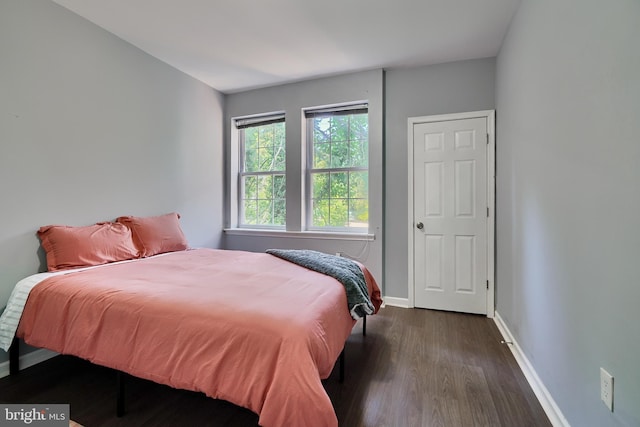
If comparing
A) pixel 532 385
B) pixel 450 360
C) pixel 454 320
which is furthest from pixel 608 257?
pixel 454 320

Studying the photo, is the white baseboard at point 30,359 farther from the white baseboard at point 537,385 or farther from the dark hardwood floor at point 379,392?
the white baseboard at point 537,385

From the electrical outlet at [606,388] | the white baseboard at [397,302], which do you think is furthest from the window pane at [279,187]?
the electrical outlet at [606,388]

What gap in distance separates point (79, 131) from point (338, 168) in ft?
8.12

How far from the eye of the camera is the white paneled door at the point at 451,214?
285 centimetres

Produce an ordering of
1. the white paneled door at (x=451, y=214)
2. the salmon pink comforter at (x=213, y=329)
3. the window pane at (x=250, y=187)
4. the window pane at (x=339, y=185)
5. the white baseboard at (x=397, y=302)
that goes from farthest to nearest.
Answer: the window pane at (x=250, y=187)
the window pane at (x=339, y=185)
the white baseboard at (x=397, y=302)
the white paneled door at (x=451, y=214)
the salmon pink comforter at (x=213, y=329)

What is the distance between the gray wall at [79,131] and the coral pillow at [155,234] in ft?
0.54

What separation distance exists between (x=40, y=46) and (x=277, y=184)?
241 cm

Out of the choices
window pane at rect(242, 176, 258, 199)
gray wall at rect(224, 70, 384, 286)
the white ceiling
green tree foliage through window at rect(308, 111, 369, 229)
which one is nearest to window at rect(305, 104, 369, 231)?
green tree foliage through window at rect(308, 111, 369, 229)

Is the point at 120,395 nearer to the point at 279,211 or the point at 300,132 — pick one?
the point at 279,211

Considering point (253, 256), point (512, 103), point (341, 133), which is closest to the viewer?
point (512, 103)

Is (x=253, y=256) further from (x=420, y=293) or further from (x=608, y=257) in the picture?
(x=608, y=257)

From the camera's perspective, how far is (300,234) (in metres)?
3.51

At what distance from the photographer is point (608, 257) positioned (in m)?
1.03

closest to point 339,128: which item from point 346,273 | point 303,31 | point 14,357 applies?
point 303,31
